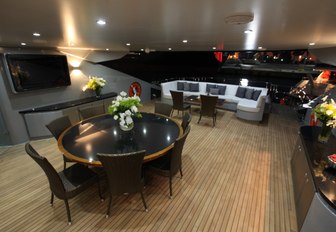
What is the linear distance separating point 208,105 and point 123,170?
362cm

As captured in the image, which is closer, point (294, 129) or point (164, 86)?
point (294, 129)

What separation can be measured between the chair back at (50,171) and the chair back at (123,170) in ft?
1.73

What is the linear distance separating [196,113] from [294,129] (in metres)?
2.99

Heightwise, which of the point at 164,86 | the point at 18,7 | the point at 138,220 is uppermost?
the point at 18,7

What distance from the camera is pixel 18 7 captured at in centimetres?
116

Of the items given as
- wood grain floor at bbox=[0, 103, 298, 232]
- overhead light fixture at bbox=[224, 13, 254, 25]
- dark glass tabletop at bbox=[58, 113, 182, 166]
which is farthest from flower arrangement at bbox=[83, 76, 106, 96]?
overhead light fixture at bbox=[224, 13, 254, 25]

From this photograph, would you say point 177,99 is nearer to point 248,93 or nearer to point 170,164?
point 248,93

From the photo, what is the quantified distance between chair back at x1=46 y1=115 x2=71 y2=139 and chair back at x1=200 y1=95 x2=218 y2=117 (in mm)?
3509

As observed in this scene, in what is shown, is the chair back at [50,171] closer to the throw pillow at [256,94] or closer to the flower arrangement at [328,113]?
the flower arrangement at [328,113]

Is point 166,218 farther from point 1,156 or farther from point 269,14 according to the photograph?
point 1,156

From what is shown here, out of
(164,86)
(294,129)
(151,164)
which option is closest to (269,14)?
(151,164)

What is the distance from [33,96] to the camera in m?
4.24

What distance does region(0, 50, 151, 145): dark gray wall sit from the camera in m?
3.76

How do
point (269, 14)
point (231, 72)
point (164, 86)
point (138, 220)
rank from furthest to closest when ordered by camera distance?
point (231, 72) → point (164, 86) → point (138, 220) → point (269, 14)
